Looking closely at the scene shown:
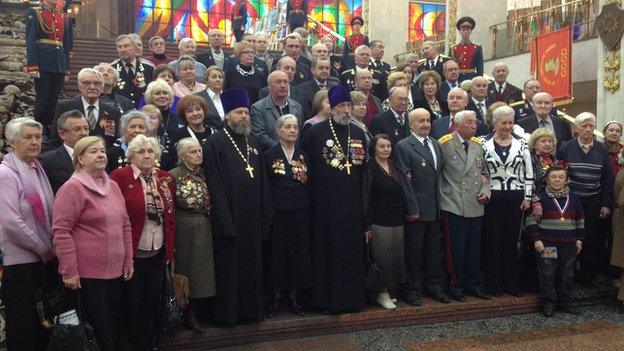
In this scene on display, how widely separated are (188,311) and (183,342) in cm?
23

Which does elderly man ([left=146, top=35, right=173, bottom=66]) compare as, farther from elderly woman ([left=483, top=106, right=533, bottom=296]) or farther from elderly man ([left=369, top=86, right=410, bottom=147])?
elderly woman ([left=483, top=106, right=533, bottom=296])

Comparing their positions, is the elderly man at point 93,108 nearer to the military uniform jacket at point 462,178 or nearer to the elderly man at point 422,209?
the elderly man at point 422,209

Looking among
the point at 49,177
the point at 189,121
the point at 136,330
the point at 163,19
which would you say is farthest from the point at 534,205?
the point at 163,19

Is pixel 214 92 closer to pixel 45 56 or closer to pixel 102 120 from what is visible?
pixel 102 120

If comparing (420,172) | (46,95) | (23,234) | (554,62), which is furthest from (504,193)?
(554,62)

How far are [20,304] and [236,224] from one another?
1.64 m

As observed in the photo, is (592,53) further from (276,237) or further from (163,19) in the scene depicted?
(163,19)

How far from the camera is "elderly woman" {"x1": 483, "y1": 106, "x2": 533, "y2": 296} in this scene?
19.3 feet

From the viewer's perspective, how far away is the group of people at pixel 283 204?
12.9 ft

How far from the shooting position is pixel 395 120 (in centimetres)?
630

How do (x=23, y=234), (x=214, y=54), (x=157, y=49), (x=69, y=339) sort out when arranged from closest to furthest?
1. (x=69, y=339)
2. (x=23, y=234)
3. (x=157, y=49)
4. (x=214, y=54)

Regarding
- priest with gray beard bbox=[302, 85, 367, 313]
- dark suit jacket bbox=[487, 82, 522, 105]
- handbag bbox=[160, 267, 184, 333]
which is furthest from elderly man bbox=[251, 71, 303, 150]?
dark suit jacket bbox=[487, 82, 522, 105]

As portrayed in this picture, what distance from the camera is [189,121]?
5.14 meters

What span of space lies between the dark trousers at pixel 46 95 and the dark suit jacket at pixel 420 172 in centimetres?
423
